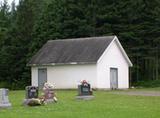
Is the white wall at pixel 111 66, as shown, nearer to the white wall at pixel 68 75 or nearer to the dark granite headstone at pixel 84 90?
the white wall at pixel 68 75

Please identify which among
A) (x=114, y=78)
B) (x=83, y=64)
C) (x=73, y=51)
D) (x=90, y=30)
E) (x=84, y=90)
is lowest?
(x=84, y=90)

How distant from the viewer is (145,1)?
65250 mm

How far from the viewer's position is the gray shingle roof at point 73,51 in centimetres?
4897

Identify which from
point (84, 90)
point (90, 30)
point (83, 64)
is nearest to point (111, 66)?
point (83, 64)

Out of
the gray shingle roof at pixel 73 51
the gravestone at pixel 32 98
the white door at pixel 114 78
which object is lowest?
the gravestone at pixel 32 98

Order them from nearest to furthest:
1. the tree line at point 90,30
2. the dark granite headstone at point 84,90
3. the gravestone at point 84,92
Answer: the gravestone at point 84,92, the dark granite headstone at point 84,90, the tree line at point 90,30

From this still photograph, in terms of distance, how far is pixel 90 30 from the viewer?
6303 cm

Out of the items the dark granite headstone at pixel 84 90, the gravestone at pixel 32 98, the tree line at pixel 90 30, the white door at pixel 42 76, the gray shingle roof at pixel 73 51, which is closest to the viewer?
the gravestone at pixel 32 98

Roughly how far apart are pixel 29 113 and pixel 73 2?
45.0 metres

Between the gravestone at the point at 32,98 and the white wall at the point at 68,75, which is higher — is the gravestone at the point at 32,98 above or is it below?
below

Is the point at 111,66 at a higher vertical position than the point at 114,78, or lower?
higher

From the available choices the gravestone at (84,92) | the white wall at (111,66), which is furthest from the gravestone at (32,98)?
the white wall at (111,66)

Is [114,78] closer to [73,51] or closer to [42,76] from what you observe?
[73,51]

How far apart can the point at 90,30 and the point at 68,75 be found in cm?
1402
